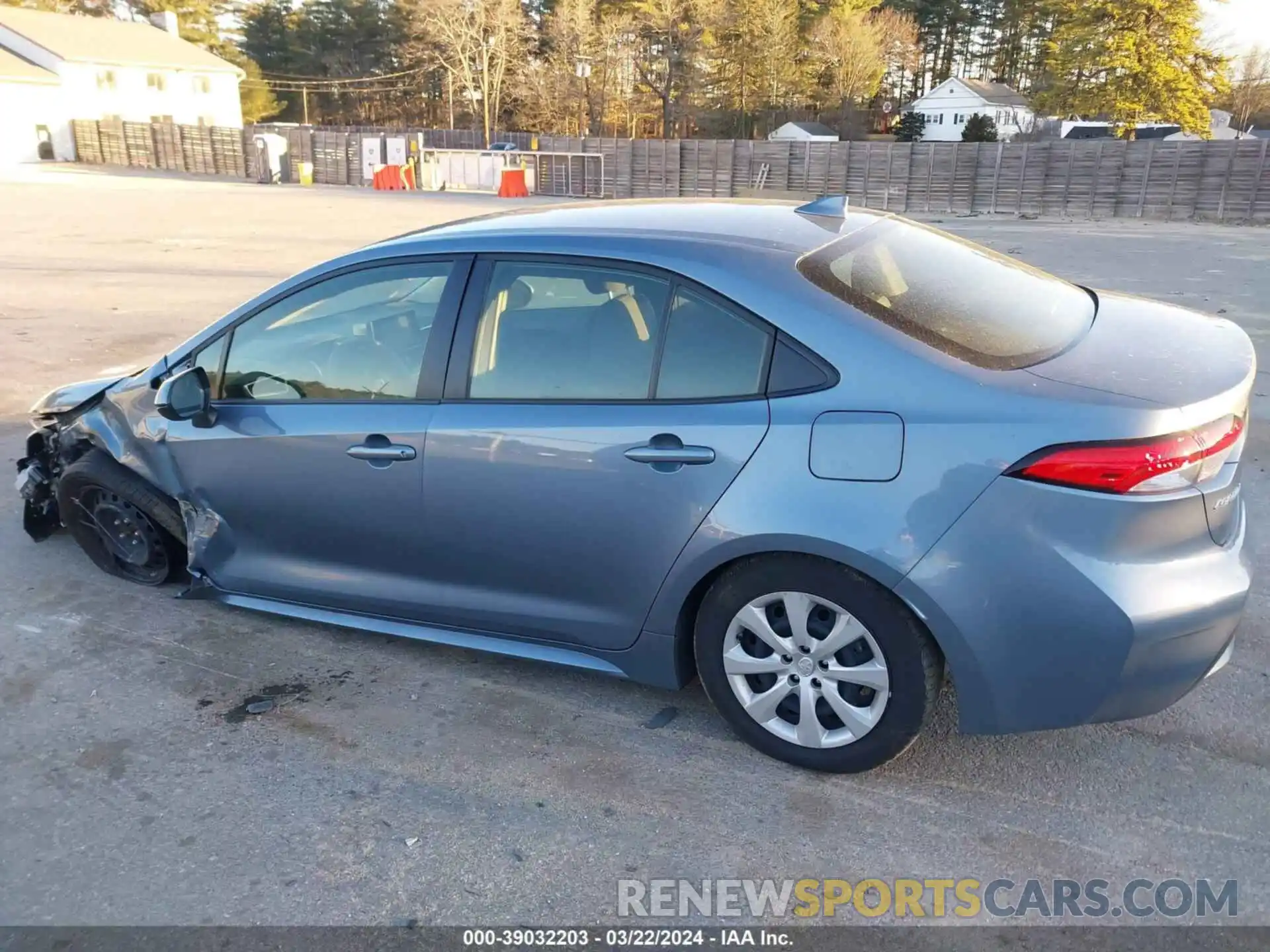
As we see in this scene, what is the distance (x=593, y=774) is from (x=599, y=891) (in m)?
0.50

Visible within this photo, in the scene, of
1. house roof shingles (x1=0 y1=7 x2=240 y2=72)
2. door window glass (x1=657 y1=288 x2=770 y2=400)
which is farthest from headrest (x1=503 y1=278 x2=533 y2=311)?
house roof shingles (x1=0 y1=7 x2=240 y2=72)

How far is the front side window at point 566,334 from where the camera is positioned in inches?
121

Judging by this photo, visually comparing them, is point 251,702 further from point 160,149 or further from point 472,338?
point 160,149

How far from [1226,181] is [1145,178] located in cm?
210

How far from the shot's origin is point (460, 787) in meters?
3.02

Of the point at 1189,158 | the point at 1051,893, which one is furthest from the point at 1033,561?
the point at 1189,158

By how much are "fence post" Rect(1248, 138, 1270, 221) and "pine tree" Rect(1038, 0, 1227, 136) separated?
12.7 metres

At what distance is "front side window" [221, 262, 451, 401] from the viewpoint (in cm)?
344

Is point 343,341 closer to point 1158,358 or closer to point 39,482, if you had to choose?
point 39,482

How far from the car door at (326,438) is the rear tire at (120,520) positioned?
15.8 inches

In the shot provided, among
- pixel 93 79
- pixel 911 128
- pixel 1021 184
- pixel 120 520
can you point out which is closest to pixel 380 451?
pixel 120 520

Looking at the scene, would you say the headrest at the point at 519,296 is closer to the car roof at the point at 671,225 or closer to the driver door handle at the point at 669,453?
the car roof at the point at 671,225

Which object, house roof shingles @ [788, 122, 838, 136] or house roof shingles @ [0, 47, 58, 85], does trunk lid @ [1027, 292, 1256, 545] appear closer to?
house roof shingles @ [788, 122, 838, 136]

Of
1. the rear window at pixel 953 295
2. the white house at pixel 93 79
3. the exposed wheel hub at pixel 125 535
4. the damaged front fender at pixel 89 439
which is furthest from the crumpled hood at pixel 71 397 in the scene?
the white house at pixel 93 79
